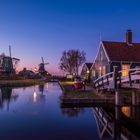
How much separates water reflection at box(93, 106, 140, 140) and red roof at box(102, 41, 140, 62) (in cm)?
1725

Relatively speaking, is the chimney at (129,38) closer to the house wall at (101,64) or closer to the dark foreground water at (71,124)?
the house wall at (101,64)

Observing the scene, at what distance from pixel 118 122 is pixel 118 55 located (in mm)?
22868

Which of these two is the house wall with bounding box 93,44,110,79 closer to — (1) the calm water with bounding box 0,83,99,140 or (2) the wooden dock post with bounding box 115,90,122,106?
(2) the wooden dock post with bounding box 115,90,122,106

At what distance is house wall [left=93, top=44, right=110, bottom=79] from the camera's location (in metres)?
40.8

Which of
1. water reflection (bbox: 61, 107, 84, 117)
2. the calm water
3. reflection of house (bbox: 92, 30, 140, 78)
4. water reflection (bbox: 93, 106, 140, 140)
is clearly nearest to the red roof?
reflection of house (bbox: 92, 30, 140, 78)

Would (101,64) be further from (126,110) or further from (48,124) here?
(48,124)

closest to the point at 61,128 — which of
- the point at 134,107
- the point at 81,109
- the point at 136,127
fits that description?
the point at 136,127

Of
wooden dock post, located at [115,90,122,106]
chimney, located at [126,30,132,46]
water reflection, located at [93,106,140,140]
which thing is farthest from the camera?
chimney, located at [126,30,132,46]

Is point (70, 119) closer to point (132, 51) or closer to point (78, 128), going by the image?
point (78, 128)

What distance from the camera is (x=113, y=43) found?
4375cm

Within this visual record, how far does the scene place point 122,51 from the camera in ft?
137

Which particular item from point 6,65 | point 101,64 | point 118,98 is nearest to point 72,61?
point 6,65

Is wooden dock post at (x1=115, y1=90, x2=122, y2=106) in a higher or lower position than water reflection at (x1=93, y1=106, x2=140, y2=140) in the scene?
higher

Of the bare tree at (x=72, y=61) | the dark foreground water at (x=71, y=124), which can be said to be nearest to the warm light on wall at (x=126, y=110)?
the dark foreground water at (x=71, y=124)
